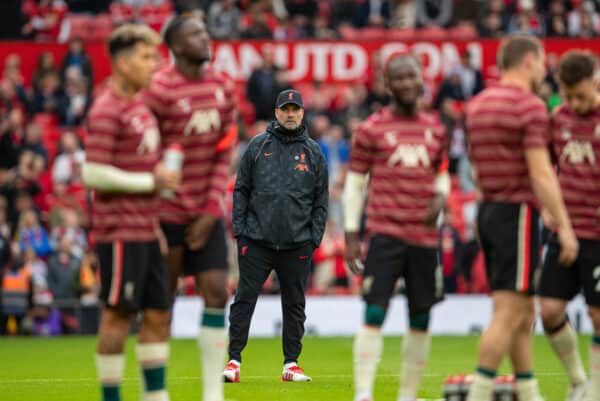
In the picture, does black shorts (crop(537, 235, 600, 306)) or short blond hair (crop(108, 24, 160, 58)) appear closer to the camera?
short blond hair (crop(108, 24, 160, 58))

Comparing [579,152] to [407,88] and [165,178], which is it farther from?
[165,178]

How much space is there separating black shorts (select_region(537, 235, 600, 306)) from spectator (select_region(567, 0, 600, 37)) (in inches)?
797

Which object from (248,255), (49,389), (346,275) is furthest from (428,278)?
(346,275)

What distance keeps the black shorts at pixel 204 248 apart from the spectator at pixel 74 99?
59.7ft

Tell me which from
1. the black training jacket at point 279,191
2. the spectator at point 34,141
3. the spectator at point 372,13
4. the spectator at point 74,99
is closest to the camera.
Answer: the black training jacket at point 279,191

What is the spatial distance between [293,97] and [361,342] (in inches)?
156

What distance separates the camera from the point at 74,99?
93.6 ft

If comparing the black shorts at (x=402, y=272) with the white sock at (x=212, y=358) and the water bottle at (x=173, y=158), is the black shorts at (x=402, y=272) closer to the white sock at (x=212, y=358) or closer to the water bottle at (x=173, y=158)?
the white sock at (x=212, y=358)

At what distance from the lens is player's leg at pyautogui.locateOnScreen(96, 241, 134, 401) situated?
31.3ft

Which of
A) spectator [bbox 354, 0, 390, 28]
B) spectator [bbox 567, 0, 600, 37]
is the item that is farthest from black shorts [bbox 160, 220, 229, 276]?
spectator [bbox 567, 0, 600, 37]

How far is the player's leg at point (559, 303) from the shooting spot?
10.7 meters

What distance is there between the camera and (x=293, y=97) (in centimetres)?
1377

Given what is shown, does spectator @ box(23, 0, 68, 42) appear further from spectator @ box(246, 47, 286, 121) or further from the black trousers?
the black trousers

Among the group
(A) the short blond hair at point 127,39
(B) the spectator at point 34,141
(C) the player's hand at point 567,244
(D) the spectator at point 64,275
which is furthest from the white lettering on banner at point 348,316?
(A) the short blond hair at point 127,39
